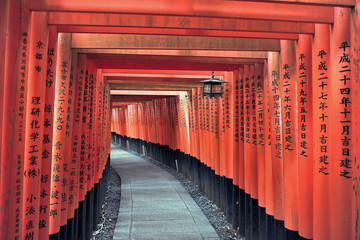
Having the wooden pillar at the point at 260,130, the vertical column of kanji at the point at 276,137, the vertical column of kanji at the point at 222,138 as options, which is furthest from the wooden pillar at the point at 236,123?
the vertical column of kanji at the point at 276,137

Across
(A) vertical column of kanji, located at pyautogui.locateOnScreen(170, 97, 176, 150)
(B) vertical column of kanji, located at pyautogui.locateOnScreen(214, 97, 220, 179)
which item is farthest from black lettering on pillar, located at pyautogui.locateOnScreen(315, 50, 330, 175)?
(A) vertical column of kanji, located at pyautogui.locateOnScreen(170, 97, 176, 150)

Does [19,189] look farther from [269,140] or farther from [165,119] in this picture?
[165,119]

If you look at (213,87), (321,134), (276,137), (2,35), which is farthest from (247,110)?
(2,35)

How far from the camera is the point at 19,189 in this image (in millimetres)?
2814

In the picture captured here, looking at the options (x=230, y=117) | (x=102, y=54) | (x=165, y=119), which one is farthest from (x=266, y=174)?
(x=165, y=119)

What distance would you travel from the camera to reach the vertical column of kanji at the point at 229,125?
24.9ft

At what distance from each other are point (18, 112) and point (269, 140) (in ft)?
12.8

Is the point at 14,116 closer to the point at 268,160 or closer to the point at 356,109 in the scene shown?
the point at 356,109

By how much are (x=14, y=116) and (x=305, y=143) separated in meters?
3.37

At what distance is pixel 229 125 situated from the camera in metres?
7.64

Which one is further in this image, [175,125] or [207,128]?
[175,125]

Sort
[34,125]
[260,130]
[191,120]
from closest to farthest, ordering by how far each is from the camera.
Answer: [34,125] < [260,130] < [191,120]

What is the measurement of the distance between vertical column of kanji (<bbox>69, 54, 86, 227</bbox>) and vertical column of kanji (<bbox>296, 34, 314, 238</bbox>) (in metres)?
3.57

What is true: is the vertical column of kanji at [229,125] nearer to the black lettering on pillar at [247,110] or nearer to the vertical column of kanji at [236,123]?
the vertical column of kanji at [236,123]
